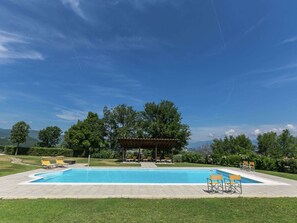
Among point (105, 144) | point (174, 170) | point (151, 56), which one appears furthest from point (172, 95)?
point (174, 170)

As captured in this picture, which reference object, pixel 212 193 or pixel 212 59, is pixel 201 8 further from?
pixel 212 193

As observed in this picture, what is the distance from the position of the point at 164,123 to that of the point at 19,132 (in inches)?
890

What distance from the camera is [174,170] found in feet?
58.3

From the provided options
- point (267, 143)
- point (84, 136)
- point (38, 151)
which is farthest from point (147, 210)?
point (267, 143)

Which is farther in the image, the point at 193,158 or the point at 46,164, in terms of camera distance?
the point at 193,158

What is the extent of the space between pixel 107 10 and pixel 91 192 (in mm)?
13610

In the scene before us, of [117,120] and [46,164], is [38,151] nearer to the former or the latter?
[117,120]

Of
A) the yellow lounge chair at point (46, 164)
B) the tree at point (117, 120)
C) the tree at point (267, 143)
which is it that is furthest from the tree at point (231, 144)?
the yellow lounge chair at point (46, 164)

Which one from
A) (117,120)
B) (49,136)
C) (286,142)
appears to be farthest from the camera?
(49,136)

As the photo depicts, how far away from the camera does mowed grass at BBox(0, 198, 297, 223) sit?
494 cm

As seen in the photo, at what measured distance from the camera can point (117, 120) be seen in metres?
44.1

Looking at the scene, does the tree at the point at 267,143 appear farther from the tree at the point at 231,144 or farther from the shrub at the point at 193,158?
the shrub at the point at 193,158

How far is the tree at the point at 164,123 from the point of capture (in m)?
35.5

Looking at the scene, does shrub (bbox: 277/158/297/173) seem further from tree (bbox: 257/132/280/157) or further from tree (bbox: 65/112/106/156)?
tree (bbox: 65/112/106/156)
